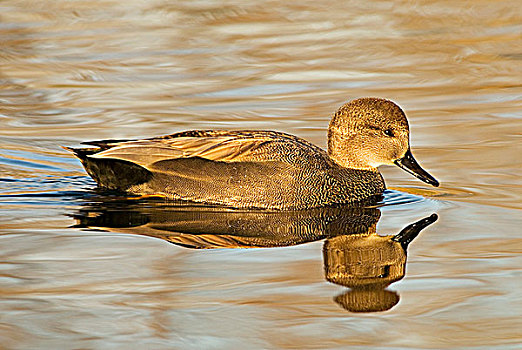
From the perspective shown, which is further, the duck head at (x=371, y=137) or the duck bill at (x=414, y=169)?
the duck head at (x=371, y=137)

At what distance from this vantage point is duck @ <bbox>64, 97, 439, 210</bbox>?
25.6ft

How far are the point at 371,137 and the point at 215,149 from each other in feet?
4.18

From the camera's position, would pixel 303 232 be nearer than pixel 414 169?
Yes

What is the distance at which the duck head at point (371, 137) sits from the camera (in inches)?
313

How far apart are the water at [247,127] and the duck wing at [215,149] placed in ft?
1.25

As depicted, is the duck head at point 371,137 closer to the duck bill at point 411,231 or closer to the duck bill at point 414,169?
the duck bill at point 414,169

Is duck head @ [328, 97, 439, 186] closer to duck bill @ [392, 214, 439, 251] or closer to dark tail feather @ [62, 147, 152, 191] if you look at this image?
duck bill @ [392, 214, 439, 251]

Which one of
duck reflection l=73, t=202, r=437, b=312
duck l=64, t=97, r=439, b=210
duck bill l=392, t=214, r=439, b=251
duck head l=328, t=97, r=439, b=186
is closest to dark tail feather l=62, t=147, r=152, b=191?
duck l=64, t=97, r=439, b=210

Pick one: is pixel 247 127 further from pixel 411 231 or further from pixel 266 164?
pixel 411 231

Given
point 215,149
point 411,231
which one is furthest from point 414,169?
point 215,149

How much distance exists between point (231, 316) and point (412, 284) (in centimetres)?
116

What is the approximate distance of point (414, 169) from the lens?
7.92 metres

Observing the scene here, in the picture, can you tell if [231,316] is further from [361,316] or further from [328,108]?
[328,108]

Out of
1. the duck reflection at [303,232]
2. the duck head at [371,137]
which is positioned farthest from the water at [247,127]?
the duck head at [371,137]
